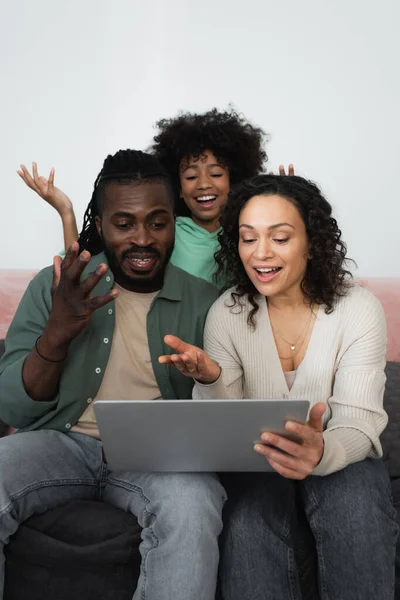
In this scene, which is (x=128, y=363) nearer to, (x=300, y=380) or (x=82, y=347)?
(x=82, y=347)

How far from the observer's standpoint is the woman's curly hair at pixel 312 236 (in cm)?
159

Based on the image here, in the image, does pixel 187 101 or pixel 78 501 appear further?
pixel 187 101

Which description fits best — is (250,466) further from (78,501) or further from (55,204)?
(55,204)

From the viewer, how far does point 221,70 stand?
273 centimetres

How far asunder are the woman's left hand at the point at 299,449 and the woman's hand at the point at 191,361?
218mm

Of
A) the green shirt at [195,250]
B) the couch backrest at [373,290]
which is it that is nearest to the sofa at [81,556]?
the green shirt at [195,250]

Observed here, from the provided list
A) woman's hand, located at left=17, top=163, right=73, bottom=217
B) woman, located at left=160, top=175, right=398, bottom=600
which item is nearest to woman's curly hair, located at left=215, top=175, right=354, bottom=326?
woman, located at left=160, top=175, right=398, bottom=600

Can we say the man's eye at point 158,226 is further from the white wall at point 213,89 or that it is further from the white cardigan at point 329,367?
the white wall at point 213,89

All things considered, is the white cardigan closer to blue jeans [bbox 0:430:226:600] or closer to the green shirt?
blue jeans [bbox 0:430:226:600]

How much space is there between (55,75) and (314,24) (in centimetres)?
108

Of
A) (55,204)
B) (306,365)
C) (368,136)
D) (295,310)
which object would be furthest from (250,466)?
(368,136)

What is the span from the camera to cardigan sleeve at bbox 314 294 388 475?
133 cm

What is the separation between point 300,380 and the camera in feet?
4.97

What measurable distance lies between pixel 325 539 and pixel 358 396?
30cm
